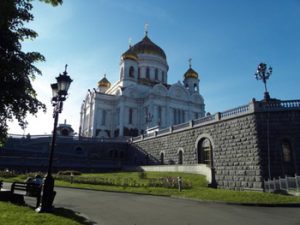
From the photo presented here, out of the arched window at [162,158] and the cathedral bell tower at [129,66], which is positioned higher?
the cathedral bell tower at [129,66]

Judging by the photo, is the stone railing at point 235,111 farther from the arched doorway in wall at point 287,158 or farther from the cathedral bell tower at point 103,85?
the cathedral bell tower at point 103,85

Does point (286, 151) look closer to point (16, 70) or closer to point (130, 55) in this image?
point (16, 70)

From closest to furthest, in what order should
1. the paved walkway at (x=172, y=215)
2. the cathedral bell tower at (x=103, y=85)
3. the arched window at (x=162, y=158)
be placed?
1. the paved walkway at (x=172, y=215)
2. the arched window at (x=162, y=158)
3. the cathedral bell tower at (x=103, y=85)

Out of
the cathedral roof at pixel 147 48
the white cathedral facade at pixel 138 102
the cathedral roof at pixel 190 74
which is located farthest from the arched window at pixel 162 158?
the cathedral roof at pixel 190 74

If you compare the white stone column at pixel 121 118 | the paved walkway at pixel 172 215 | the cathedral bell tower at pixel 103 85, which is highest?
the cathedral bell tower at pixel 103 85

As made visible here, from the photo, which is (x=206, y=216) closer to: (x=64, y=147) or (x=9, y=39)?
(x=9, y=39)

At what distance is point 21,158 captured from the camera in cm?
3203

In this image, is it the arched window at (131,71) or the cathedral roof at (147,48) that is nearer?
the arched window at (131,71)

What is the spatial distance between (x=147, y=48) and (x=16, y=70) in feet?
188

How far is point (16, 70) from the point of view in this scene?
853 cm

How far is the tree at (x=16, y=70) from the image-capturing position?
8555 mm

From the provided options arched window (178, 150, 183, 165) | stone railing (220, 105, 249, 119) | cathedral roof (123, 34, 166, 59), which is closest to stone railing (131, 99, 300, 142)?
stone railing (220, 105, 249, 119)

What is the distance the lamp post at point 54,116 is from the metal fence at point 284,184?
1395cm

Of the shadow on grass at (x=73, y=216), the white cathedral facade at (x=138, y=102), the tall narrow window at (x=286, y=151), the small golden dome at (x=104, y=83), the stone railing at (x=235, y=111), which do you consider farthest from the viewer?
the small golden dome at (x=104, y=83)
